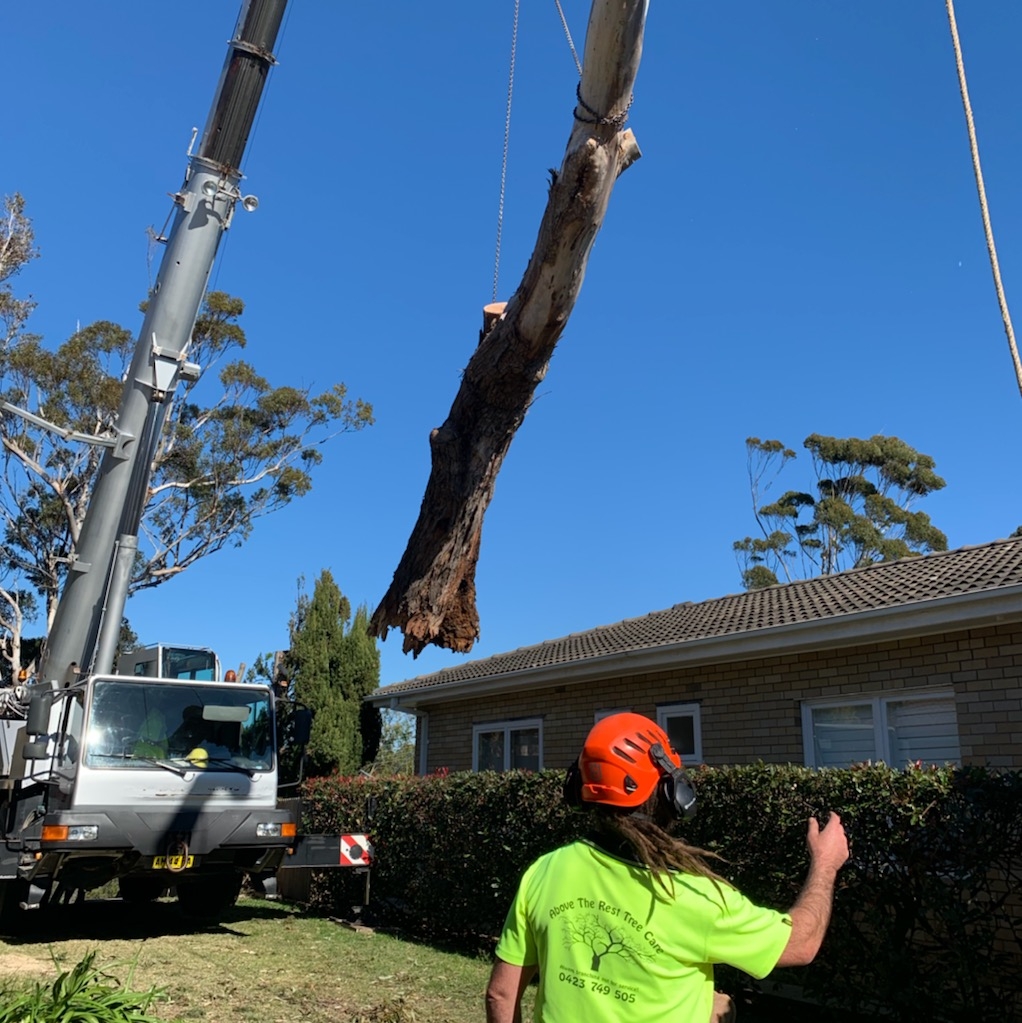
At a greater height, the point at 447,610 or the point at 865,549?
the point at 865,549

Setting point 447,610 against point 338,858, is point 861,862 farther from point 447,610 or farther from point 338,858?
point 338,858

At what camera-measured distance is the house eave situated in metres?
8.55

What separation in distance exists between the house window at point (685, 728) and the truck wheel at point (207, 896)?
5051mm

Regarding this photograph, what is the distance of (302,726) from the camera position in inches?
405

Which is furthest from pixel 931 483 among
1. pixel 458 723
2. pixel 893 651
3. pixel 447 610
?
pixel 447 610

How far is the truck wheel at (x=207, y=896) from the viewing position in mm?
11281

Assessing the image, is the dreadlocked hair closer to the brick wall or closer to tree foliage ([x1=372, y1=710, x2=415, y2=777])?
the brick wall

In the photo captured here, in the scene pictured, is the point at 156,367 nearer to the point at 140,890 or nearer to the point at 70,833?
the point at 70,833

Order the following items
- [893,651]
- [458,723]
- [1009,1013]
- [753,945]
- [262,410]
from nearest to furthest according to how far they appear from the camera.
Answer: [753,945], [1009,1013], [893,651], [458,723], [262,410]

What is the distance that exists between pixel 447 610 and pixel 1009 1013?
4.51m

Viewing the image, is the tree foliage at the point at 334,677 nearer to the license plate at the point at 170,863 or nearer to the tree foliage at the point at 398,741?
the license plate at the point at 170,863

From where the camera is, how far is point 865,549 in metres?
37.4

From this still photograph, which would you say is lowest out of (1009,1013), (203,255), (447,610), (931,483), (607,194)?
(1009,1013)

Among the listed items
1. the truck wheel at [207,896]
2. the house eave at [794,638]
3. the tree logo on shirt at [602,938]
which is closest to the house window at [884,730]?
the house eave at [794,638]
